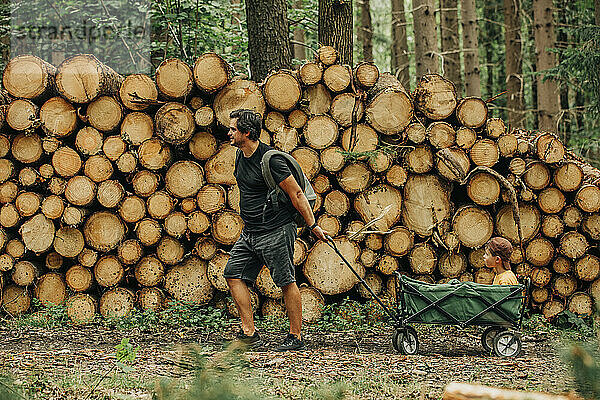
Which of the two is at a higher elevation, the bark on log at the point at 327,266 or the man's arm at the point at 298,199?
the man's arm at the point at 298,199

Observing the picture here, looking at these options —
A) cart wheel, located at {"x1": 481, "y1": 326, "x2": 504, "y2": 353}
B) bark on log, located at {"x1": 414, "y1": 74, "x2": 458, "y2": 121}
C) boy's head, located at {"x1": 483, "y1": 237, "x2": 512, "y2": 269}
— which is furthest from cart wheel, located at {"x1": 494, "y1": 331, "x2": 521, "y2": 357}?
bark on log, located at {"x1": 414, "y1": 74, "x2": 458, "y2": 121}

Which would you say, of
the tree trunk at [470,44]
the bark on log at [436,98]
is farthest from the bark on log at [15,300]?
the tree trunk at [470,44]

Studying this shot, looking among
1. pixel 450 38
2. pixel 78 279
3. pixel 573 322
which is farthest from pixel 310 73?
pixel 450 38

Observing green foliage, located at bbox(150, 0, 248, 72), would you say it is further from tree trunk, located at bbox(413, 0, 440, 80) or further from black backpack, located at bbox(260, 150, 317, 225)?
black backpack, located at bbox(260, 150, 317, 225)

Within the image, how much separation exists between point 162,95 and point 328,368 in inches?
137

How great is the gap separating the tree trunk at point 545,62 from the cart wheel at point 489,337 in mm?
8233

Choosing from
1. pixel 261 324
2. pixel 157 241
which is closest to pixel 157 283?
pixel 157 241

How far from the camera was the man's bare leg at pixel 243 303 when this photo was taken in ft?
20.7

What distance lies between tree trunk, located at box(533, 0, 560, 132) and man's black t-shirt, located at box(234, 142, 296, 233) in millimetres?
8935

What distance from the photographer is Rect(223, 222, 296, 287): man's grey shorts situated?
20.4 ft

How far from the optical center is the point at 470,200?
782 cm

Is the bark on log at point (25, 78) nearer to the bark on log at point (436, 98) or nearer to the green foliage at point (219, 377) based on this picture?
the bark on log at point (436, 98)

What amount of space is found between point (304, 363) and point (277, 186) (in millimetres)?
1483

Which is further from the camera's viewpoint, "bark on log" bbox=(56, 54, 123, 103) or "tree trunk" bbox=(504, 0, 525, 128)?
"tree trunk" bbox=(504, 0, 525, 128)
